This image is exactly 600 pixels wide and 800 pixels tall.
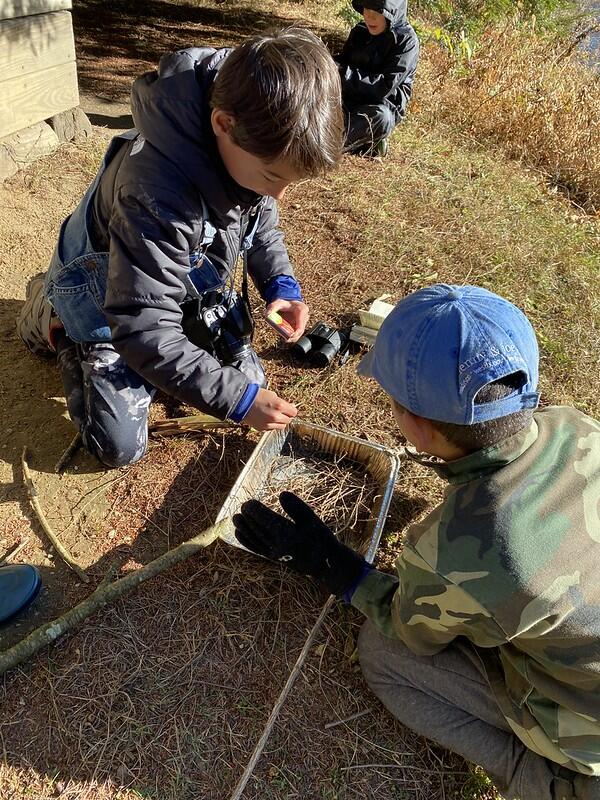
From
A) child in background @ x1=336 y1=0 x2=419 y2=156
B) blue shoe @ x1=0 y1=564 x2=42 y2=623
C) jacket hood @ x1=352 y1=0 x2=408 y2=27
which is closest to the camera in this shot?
blue shoe @ x1=0 y1=564 x2=42 y2=623

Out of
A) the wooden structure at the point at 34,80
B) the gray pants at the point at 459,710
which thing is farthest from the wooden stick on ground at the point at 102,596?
the wooden structure at the point at 34,80

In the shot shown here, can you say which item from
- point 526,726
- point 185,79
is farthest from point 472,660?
point 185,79

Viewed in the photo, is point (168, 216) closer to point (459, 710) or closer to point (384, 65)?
point (459, 710)

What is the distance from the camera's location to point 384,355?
145 centimetres

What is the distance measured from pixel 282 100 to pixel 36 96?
313cm

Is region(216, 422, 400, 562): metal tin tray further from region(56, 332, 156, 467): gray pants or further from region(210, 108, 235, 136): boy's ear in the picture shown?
region(210, 108, 235, 136): boy's ear

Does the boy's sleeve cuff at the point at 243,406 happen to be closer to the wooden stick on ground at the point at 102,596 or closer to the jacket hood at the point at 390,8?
the wooden stick on ground at the point at 102,596

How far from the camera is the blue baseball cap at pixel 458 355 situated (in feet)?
4.25

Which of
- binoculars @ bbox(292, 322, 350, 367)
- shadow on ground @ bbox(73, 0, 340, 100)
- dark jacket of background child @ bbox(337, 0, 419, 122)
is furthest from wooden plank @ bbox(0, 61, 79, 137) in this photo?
binoculars @ bbox(292, 322, 350, 367)

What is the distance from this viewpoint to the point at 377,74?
4820 mm

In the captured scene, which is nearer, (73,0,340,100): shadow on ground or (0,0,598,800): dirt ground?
(0,0,598,800): dirt ground

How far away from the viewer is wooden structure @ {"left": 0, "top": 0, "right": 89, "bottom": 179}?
359 centimetres

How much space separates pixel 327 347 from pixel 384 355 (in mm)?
1438

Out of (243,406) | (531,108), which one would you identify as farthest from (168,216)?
(531,108)
